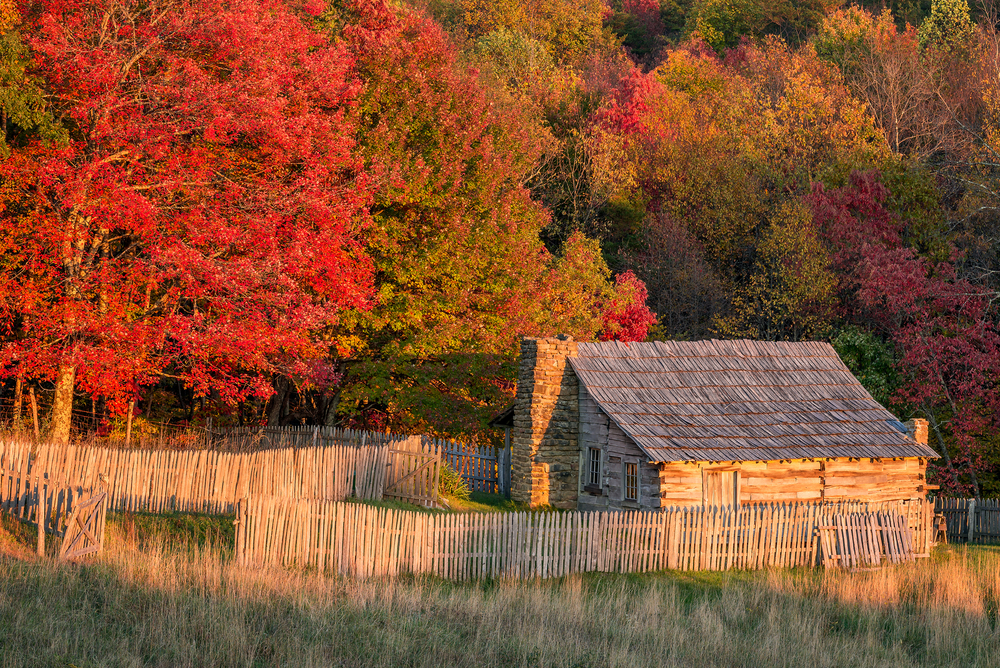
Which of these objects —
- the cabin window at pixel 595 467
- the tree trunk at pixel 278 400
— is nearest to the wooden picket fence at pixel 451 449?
the cabin window at pixel 595 467

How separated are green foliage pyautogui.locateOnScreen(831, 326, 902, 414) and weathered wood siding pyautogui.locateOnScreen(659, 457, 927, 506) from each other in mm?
10348

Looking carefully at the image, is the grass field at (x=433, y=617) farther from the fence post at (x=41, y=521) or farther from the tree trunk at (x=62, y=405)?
the tree trunk at (x=62, y=405)

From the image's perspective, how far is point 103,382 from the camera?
2628 cm

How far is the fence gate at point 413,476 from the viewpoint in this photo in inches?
1012

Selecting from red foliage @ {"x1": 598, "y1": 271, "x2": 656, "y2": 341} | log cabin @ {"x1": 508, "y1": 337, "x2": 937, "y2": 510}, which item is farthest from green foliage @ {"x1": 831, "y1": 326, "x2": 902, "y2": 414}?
log cabin @ {"x1": 508, "y1": 337, "x2": 937, "y2": 510}

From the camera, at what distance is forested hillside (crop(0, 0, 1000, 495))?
26.6m

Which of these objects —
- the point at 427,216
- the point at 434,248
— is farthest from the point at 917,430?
the point at 427,216

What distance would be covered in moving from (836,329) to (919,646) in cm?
2638

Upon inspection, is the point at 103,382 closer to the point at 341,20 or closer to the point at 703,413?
the point at 703,413

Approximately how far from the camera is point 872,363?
39750 millimetres

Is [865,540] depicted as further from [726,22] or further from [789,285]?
[726,22]

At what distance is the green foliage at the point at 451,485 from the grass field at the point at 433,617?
756 cm

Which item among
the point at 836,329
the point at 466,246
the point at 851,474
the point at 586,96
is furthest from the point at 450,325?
the point at 586,96

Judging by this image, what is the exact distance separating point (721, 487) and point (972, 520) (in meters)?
9.98
